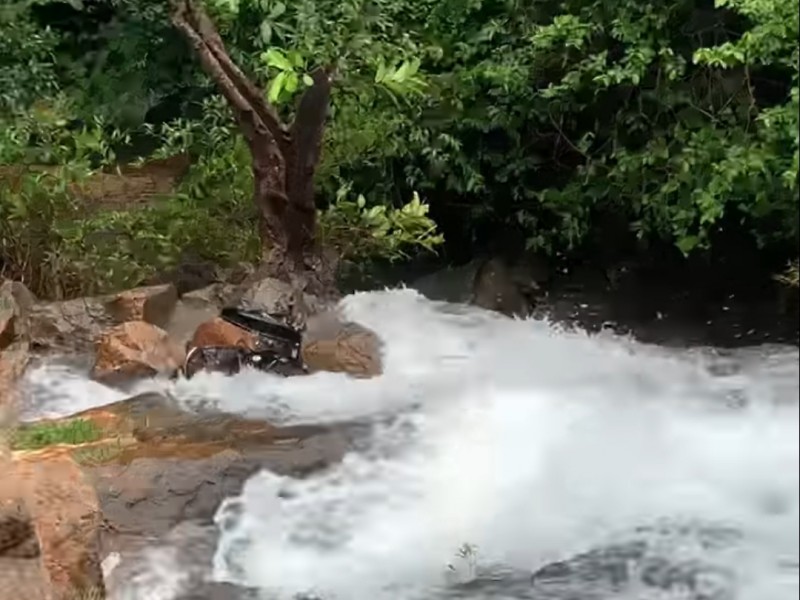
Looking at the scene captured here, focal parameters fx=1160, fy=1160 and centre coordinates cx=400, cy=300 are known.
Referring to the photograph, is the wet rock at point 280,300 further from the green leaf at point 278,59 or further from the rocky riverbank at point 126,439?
the green leaf at point 278,59

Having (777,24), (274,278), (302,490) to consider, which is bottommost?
(302,490)

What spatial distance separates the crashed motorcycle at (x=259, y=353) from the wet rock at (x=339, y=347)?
0.03 m

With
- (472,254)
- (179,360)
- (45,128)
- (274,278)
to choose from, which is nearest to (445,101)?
(472,254)

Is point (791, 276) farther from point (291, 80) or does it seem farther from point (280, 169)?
point (280, 169)

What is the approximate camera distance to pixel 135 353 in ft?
9.44

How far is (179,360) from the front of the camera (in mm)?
2859

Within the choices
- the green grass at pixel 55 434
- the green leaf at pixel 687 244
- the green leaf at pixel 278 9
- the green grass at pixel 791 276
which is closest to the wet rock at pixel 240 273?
the green grass at pixel 55 434

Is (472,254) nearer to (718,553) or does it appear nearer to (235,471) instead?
(235,471)

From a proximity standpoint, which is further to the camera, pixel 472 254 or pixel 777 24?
pixel 472 254

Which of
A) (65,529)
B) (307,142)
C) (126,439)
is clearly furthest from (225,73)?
(65,529)

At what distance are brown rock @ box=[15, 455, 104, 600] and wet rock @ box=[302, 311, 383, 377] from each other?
2.18 ft

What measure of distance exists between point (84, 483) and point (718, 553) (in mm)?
1266

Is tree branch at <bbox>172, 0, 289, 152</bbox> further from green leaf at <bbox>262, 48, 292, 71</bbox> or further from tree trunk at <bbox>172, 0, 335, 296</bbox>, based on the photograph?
green leaf at <bbox>262, 48, 292, 71</bbox>

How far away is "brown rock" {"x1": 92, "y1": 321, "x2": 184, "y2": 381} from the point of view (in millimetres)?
2842
